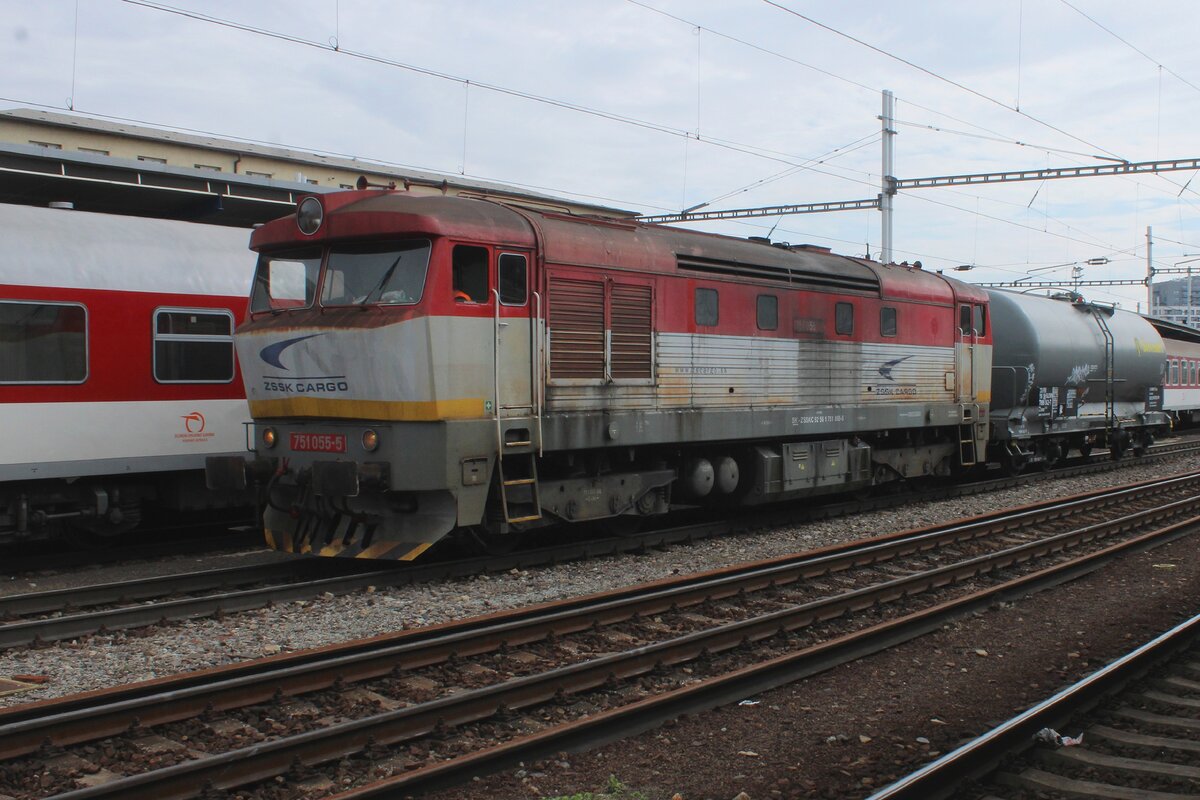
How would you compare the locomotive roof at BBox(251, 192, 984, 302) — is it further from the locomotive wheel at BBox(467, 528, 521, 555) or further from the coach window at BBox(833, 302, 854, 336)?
the locomotive wheel at BBox(467, 528, 521, 555)

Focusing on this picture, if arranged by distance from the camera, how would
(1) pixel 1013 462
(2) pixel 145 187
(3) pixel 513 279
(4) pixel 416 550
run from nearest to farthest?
(4) pixel 416 550, (3) pixel 513 279, (2) pixel 145 187, (1) pixel 1013 462

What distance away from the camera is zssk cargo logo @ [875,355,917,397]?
1566 cm

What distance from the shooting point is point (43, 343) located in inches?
448

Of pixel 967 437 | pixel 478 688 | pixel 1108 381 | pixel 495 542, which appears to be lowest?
pixel 478 688

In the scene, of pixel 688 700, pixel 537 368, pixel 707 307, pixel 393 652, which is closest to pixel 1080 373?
pixel 707 307

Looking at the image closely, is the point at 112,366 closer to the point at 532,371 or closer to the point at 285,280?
the point at 285,280

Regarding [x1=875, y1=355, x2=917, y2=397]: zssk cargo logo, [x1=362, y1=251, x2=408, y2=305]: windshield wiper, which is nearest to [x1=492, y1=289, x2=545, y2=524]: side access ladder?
[x1=362, y1=251, x2=408, y2=305]: windshield wiper

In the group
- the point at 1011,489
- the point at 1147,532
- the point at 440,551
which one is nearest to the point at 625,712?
the point at 440,551

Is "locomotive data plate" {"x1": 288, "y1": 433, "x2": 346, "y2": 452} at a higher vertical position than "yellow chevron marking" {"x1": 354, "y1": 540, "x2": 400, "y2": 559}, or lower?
higher

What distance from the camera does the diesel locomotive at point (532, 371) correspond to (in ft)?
32.2

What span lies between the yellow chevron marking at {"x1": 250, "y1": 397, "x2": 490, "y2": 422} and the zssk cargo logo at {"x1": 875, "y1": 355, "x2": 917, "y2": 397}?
7771 millimetres

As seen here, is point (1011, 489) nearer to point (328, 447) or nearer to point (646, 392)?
point (646, 392)

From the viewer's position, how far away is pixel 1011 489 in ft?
62.8

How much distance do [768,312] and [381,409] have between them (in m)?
5.95
